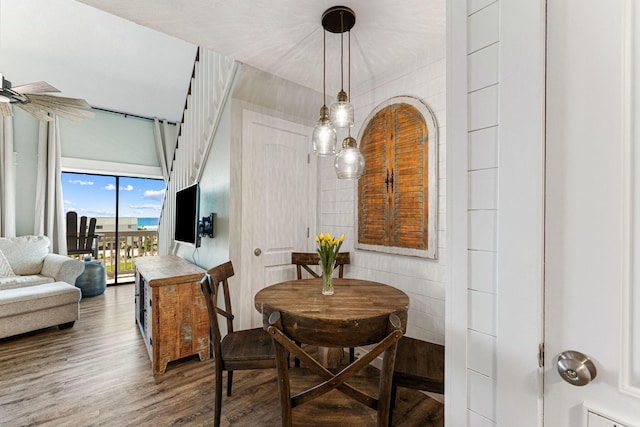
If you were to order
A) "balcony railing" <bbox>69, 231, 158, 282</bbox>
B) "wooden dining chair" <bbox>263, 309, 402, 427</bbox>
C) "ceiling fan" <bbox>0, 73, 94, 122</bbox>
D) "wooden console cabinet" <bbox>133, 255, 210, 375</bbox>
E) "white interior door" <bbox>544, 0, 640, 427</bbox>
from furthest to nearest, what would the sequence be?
1. "balcony railing" <bbox>69, 231, 158, 282</bbox>
2. "ceiling fan" <bbox>0, 73, 94, 122</bbox>
3. "wooden console cabinet" <bbox>133, 255, 210, 375</bbox>
4. "wooden dining chair" <bbox>263, 309, 402, 427</bbox>
5. "white interior door" <bbox>544, 0, 640, 427</bbox>

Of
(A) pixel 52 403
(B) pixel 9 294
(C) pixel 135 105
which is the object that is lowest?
(A) pixel 52 403

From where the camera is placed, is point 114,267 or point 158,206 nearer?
point 114,267

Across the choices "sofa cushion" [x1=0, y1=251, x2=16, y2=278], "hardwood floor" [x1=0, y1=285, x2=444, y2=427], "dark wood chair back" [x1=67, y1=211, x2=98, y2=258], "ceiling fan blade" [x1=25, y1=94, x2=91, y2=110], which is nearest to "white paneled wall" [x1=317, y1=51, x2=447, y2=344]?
"hardwood floor" [x1=0, y1=285, x2=444, y2=427]

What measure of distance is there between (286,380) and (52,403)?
6.92ft

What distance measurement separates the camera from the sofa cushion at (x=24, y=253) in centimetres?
374

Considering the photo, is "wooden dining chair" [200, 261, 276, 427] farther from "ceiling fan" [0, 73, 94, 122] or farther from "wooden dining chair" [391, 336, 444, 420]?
"ceiling fan" [0, 73, 94, 122]

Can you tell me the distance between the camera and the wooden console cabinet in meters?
2.35

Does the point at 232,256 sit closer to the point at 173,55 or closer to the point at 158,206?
the point at 173,55

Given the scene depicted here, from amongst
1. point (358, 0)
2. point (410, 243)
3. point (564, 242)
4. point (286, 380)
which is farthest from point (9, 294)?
point (564, 242)

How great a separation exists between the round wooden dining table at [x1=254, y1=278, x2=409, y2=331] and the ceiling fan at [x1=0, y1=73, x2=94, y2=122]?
2797mm

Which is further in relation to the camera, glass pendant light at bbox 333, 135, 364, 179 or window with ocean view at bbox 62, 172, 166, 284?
window with ocean view at bbox 62, 172, 166, 284

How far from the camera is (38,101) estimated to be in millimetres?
2803

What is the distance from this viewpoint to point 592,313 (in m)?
0.68

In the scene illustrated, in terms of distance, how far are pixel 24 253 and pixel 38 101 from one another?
2312mm
